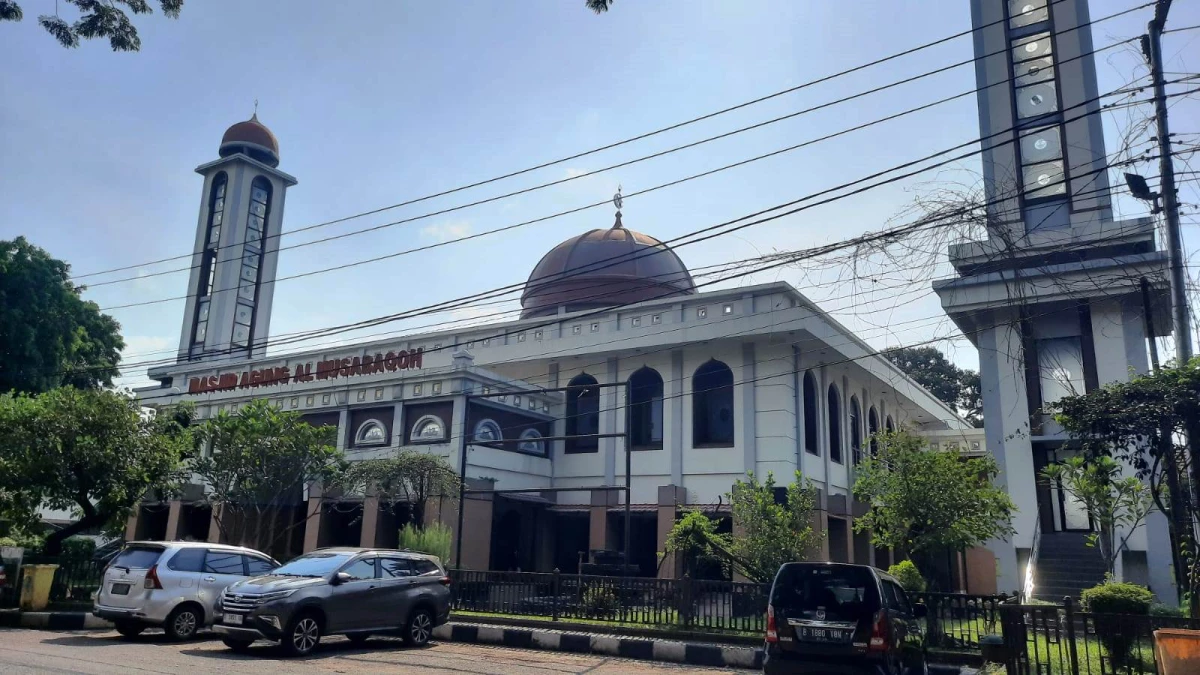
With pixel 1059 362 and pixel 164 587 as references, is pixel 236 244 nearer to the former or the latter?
pixel 164 587

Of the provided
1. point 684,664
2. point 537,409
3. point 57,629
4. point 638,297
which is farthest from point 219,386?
point 684,664

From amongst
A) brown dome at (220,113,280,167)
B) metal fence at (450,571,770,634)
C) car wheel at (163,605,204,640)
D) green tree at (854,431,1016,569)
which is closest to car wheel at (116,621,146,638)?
car wheel at (163,605,204,640)

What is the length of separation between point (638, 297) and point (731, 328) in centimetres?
586

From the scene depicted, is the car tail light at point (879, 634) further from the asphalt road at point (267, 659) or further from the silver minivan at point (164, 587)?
the silver minivan at point (164, 587)

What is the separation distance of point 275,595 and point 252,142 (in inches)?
1488

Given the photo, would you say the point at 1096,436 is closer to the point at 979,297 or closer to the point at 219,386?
the point at 979,297

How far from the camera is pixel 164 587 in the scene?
1331cm

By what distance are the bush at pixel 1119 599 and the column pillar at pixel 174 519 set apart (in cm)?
2557

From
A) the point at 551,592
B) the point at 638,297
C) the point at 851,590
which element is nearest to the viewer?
the point at 851,590

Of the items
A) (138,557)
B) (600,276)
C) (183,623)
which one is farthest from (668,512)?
(138,557)

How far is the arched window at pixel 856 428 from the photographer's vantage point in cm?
2998

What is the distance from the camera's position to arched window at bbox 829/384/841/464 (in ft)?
91.9

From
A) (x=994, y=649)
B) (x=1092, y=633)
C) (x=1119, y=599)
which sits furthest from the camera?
(x=1119, y=599)

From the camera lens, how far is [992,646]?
1016 cm
